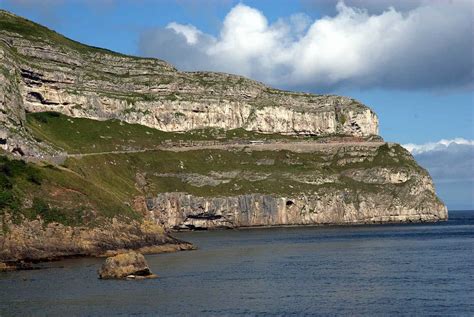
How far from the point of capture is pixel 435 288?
289ft

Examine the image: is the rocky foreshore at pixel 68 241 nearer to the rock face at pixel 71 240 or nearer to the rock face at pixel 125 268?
the rock face at pixel 71 240

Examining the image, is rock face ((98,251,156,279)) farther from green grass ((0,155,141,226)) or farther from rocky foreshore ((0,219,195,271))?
green grass ((0,155,141,226))

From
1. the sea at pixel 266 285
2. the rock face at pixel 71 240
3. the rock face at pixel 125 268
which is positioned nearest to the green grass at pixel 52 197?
the rock face at pixel 71 240

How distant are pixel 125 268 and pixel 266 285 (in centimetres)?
1799

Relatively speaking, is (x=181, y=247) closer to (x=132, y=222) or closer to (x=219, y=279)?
(x=132, y=222)

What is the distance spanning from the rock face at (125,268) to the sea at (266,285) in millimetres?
1684

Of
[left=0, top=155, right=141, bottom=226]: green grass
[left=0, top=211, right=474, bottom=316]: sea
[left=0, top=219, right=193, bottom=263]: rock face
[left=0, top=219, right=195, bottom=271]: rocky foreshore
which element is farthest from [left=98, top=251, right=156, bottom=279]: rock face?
[left=0, top=155, right=141, bottom=226]: green grass

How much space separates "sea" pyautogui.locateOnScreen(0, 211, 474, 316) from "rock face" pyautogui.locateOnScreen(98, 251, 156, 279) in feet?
5.53

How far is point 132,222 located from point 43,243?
20974 mm

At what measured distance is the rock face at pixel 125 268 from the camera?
101 m

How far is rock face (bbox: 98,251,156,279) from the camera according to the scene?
3967 inches

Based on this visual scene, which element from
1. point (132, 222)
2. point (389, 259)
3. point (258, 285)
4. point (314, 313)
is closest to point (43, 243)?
point (132, 222)

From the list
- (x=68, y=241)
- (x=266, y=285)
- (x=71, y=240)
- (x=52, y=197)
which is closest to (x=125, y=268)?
(x=266, y=285)

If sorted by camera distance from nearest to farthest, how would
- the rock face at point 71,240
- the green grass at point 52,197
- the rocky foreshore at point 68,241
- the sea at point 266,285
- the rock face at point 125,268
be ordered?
the sea at point 266,285 < the rock face at point 125,268 < the rocky foreshore at point 68,241 < the rock face at point 71,240 < the green grass at point 52,197
